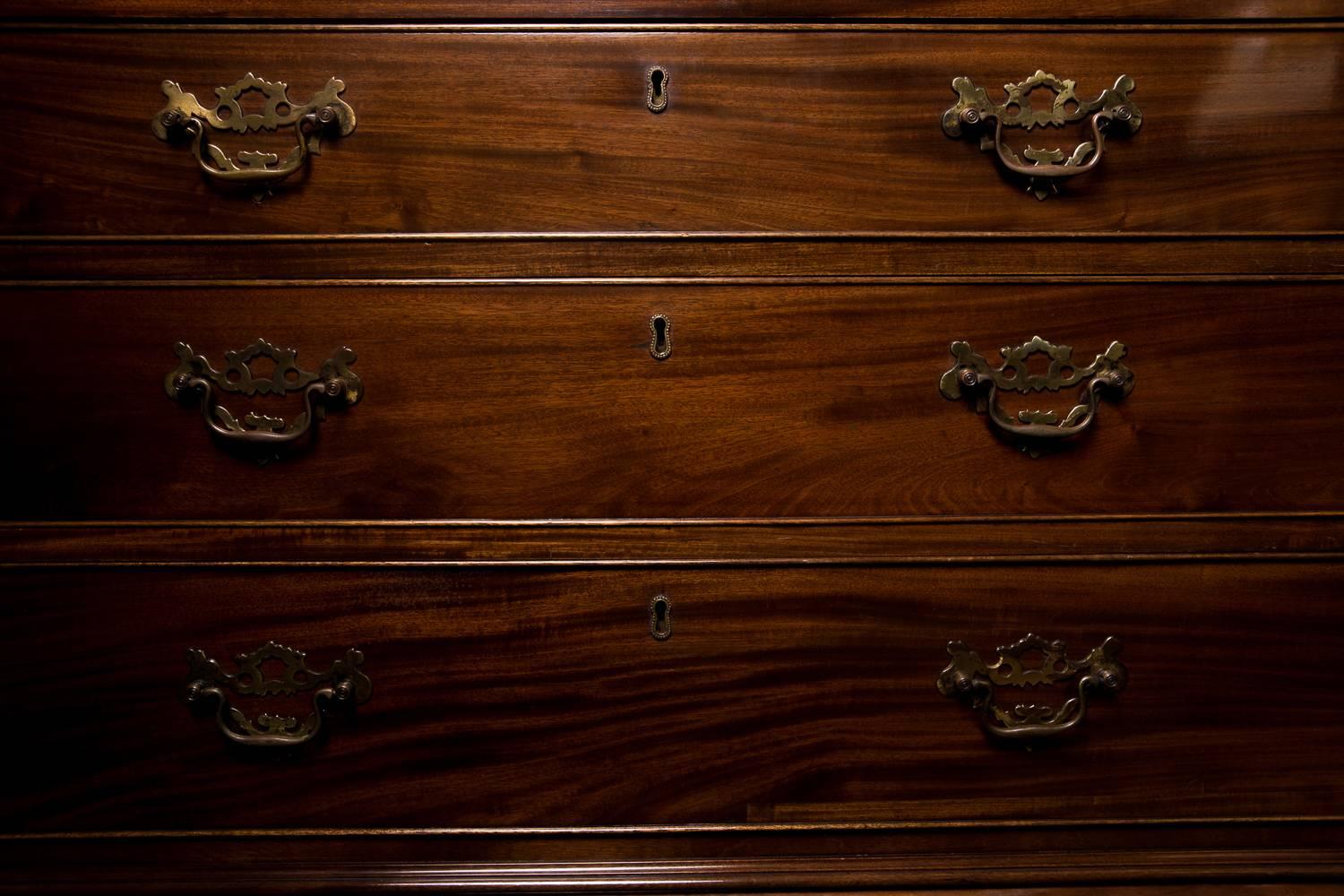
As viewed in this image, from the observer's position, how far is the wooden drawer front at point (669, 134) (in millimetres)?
679

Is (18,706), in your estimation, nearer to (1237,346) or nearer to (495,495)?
(495,495)

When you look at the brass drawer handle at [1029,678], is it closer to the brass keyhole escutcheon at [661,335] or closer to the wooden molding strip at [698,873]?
the wooden molding strip at [698,873]

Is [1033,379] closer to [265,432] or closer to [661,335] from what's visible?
[661,335]

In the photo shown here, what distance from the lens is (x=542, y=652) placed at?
73 centimetres

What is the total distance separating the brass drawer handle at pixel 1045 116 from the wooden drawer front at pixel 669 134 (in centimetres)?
1

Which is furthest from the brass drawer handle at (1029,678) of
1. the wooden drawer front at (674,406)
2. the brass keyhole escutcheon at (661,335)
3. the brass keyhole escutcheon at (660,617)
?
the brass keyhole escutcheon at (661,335)

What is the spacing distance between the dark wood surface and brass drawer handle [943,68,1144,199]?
5cm

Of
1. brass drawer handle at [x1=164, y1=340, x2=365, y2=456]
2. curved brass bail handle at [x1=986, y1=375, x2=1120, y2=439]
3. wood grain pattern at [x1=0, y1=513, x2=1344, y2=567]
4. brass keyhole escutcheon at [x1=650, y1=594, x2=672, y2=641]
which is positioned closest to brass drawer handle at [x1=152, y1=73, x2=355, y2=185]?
brass drawer handle at [x1=164, y1=340, x2=365, y2=456]

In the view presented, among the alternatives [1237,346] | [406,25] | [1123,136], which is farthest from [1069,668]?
[406,25]

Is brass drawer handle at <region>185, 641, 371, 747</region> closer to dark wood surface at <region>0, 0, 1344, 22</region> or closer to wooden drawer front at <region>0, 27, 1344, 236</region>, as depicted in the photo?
wooden drawer front at <region>0, 27, 1344, 236</region>

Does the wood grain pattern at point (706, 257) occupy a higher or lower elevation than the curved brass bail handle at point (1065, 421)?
higher

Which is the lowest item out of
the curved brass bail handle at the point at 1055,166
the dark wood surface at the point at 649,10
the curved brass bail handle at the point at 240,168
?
the curved brass bail handle at the point at 240,168

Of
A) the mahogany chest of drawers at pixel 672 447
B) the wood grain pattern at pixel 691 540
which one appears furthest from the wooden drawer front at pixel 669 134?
the wood grain pattern at pixel 691 540

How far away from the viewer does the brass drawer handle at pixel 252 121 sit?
67 cm
